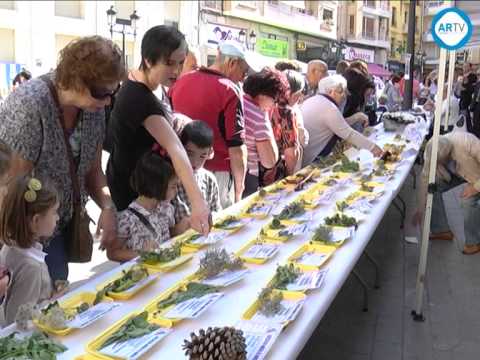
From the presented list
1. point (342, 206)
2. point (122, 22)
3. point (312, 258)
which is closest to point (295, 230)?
point (312, 258)

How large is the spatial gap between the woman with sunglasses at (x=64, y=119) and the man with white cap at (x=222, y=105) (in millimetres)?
948

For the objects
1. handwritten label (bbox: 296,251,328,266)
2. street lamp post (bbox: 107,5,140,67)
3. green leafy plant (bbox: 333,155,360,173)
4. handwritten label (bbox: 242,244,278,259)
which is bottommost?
handwritten label (bbox: 296,251,328,266)

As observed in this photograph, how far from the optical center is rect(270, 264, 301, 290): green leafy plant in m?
1.62

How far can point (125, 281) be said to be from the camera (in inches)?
63.9

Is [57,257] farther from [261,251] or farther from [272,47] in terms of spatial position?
[272,47]

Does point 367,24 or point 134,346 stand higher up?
point 367,24

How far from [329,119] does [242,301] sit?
263cm

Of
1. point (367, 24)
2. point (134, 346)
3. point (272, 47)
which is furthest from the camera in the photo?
point (367, 24)

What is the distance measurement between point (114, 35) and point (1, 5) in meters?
3.55

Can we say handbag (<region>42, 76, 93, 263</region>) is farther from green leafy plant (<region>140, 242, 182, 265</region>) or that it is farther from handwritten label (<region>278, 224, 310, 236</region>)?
handwritten label (<region>278, 224, 310, 236</region>)

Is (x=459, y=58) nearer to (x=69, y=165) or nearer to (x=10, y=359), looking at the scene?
(x=69, y=165)

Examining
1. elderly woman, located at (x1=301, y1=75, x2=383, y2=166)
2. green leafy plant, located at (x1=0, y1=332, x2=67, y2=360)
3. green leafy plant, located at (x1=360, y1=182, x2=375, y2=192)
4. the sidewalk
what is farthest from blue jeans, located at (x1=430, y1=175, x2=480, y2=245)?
green leafy plant, located at (x1=0, y1=332, x2=67, y2=360)

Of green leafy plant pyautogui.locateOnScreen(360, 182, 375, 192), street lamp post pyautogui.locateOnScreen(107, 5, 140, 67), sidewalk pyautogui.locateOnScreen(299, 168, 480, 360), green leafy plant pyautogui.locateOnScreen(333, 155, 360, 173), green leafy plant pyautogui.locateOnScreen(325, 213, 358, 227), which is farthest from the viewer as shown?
street lamp post pyautogui.locateOnScreen(107, 5, 140, 67)

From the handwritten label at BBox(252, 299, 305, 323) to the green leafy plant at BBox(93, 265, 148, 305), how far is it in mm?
391
